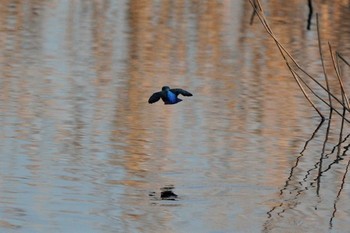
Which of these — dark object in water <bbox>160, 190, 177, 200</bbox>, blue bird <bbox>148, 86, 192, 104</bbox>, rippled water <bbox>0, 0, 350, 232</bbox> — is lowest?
rippled water <bbox>0, 0, 350, 232</bbox>

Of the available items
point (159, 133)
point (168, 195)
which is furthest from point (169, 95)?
point (159, 133)

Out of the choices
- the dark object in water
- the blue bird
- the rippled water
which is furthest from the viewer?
the blue bird

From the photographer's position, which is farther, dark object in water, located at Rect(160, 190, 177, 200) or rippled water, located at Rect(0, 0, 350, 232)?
dark object in water, located at Rect(160, 190, 177, 200)

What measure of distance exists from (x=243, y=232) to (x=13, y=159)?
5.78 ft

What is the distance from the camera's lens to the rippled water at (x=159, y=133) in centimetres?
595

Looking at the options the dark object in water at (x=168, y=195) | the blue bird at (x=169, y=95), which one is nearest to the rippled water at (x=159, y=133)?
the dark object in water at (x=168, y=195)

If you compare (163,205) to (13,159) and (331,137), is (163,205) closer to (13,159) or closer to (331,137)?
(13,159)

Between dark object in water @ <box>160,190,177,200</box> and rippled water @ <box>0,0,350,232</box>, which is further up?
dark object in water @ <box>160,190,177,200</box>

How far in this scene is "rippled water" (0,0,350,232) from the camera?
234 inches

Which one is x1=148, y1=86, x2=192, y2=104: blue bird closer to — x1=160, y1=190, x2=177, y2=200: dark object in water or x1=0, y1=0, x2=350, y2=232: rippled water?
x1=0, y1=0, x2=350, y2=232: rippled water

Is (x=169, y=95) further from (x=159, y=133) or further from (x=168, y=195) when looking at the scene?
(x=159, y=133)

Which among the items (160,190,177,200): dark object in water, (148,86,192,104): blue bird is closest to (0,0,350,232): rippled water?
(160,190,177,200): dark object in water

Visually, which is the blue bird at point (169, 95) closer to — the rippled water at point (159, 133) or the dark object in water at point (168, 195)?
the rippled water at point (159, 133)

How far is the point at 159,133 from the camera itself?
7.76m
